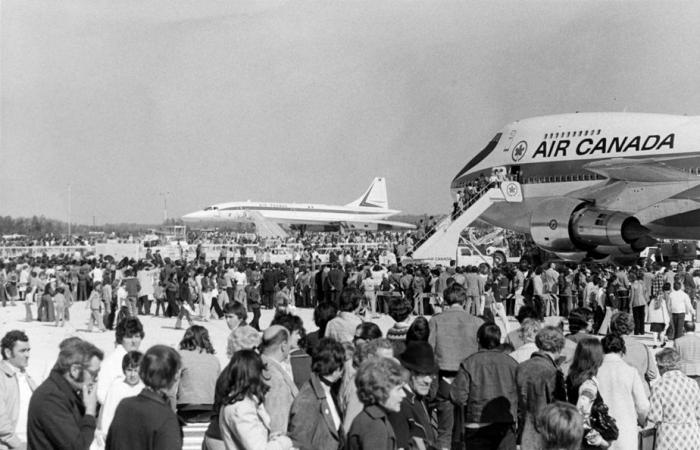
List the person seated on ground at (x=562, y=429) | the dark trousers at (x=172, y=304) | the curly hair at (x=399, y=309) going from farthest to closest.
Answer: the dark trousers at (x=172, y=304) → the curly hair at (x=399, y=309) → the person seated on ground at (x=562, y=429)

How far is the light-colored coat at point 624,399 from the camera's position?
20.3ft

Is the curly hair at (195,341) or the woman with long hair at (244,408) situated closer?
the woman with long hair at (244,408)

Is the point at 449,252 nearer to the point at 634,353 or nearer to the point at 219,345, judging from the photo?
the point at 219,345

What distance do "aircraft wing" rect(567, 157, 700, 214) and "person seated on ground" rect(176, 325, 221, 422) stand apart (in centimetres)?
Result: 2193

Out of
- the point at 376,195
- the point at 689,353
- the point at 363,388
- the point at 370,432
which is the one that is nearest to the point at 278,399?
the point at 363,388

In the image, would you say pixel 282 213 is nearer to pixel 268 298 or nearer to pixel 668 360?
pixel 268 298

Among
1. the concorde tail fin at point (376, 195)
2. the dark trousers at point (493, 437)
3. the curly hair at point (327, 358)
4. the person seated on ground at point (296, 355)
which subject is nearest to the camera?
the curly hair at point (327, 358)

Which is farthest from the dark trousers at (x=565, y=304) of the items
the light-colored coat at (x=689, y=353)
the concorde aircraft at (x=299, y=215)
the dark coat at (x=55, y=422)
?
the concorde aircraft at (x=299, y=215)

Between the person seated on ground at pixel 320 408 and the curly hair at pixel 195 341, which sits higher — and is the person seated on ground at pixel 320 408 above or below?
below

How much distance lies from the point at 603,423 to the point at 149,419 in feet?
9.81

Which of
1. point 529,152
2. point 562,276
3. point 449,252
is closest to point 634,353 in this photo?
point 562,276

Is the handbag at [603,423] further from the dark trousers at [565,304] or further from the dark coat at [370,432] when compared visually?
the dark trousers at [565,304]

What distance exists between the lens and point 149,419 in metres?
4.47

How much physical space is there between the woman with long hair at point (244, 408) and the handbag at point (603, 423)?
7.21ft
